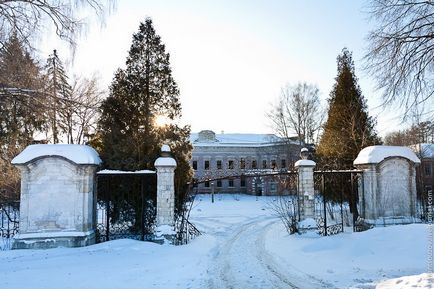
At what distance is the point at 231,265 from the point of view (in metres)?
9.61

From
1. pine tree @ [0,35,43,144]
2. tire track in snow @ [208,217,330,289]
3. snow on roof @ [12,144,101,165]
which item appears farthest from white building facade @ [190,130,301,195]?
pine tree @ [0,35,43,144]

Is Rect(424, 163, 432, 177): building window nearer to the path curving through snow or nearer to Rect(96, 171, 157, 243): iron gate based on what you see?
the path curving through snow

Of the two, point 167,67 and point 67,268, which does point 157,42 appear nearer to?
point 167,67

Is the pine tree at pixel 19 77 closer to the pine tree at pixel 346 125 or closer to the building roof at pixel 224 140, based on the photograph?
the pine tree at pixel 346 125

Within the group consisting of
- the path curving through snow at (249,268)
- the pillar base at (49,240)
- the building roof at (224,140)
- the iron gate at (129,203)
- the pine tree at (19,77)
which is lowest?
the path curving through snow at (249,268)

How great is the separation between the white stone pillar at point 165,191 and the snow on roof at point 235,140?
111ft

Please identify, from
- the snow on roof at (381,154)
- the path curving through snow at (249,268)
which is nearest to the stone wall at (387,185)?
the snow on roof at (381,154)

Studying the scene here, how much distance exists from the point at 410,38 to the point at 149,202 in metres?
9.90

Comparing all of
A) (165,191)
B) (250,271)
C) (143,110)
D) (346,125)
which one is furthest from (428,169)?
(250,271)

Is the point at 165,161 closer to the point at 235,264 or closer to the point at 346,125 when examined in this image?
the point at 235,264

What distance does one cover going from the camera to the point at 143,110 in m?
14.3

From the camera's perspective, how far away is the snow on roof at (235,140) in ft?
154

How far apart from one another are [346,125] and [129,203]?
12271 millimetres

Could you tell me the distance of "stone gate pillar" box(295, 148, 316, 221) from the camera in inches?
512
